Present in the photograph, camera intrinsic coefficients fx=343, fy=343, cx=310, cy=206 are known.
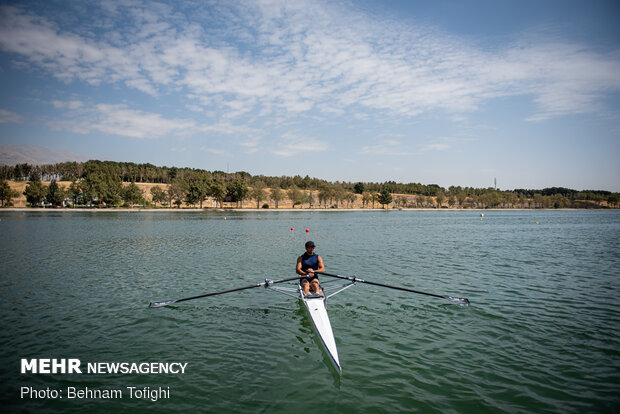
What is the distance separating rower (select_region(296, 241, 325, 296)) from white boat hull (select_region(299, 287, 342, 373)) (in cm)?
64

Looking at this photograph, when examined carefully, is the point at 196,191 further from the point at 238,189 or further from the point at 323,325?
the point at 323,325

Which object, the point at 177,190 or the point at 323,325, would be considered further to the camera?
the point at 177,190

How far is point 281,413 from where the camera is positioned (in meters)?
6.91

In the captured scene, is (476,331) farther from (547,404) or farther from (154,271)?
(154,271)

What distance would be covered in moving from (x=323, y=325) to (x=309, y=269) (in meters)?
3.51

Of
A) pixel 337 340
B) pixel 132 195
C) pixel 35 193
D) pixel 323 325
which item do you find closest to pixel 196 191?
pixel 132 195

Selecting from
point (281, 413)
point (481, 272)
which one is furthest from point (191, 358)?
point (481, 272)

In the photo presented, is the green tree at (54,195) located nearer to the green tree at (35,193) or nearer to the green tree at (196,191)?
the green tree at (35,193)

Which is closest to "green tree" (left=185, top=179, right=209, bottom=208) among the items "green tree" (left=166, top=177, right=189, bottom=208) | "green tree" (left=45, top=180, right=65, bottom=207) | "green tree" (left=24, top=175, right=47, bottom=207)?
"green tree" (left=166, top=177, right=189, bottom=208)

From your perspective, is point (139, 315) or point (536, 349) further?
point (139, 315)

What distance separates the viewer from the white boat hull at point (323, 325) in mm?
8894

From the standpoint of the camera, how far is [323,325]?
10133mm

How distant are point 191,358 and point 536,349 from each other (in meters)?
9.76

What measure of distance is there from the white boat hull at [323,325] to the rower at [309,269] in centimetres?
64
